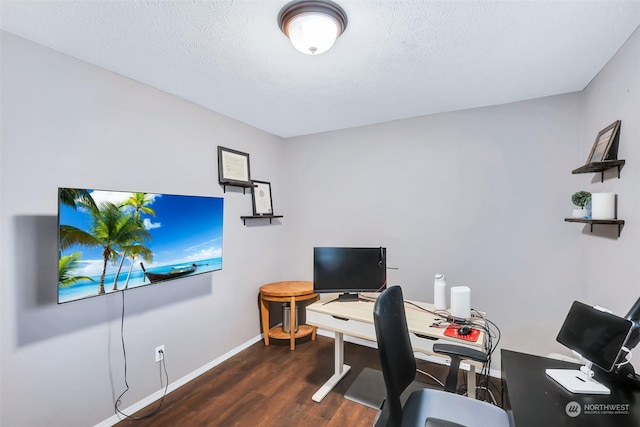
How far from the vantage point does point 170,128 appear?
2303mm

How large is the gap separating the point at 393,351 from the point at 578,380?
0.84 metres

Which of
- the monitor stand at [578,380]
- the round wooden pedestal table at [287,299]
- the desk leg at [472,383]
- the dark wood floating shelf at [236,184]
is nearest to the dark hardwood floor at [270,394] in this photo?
the round wooden pedestal table at [287,299]

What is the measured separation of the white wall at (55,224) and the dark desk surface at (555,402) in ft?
7.58

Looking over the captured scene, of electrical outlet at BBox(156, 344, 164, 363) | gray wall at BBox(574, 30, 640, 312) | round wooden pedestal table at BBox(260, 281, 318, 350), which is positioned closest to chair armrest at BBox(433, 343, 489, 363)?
gray wall at BBox(574, 30, 640, 312)

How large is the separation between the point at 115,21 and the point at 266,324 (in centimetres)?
279

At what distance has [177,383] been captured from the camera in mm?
2348

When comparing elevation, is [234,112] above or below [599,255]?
above

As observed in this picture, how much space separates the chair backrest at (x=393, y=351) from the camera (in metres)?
1.15

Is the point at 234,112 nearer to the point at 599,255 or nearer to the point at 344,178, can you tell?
the point at 344,178

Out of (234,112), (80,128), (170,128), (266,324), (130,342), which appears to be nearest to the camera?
(80,128)

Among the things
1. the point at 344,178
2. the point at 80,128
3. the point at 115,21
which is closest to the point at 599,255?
the point at 344,178

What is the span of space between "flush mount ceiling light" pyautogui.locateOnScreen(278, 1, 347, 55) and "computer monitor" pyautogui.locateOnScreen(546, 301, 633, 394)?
178cm

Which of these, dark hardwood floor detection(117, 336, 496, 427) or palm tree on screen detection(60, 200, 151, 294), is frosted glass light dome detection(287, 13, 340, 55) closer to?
palm tree on screen detection(60, 200, 151, 294)

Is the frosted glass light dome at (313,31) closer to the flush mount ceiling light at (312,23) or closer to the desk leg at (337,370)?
Answer: the flush mount ceiling light at (312,23)
